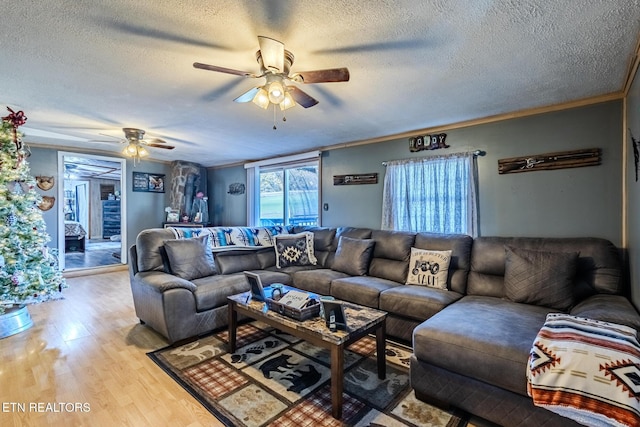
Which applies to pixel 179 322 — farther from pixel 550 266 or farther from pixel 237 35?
pixel 550 266

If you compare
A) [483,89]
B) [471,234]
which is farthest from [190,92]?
[471,234]

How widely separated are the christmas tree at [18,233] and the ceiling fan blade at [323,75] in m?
3.22

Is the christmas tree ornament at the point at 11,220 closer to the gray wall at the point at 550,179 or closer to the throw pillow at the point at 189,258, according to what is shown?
the throw pillow at the point at 189,258

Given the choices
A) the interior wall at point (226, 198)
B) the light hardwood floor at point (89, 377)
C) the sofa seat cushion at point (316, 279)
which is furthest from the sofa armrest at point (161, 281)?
the interior wall at point (226, 198)

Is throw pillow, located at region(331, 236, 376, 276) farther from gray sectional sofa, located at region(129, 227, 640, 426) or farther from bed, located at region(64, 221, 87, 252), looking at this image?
bed, located at region(64, 221, 87, 252)

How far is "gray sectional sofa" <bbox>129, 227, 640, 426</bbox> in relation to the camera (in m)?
1.64

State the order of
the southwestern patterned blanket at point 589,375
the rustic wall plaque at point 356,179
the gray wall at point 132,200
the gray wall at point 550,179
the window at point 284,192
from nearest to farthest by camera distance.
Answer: the southwestern patterned blanket at point 589,375
the gray wall at point 550,179
the rustic wall plaque at point 356,179
the gray wall at point 132,200
the window at point 284,192

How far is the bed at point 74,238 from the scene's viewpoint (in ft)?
23.8

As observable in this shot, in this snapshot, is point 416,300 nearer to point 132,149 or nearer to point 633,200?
point 633,200

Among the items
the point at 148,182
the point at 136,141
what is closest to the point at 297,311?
the point at 136,141

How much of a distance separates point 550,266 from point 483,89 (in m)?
1.56

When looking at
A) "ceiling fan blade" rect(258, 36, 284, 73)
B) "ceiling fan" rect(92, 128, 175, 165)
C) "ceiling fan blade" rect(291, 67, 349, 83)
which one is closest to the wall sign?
"ceiling fan blade" rect(291, 67, 349, 83)

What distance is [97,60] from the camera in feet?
6.64

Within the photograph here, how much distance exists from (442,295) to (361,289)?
76 cm
